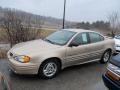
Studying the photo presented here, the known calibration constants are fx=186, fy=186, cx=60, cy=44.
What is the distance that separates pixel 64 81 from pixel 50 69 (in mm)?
547

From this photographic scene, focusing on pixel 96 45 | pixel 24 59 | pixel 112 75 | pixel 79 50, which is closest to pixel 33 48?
pixel 24 59

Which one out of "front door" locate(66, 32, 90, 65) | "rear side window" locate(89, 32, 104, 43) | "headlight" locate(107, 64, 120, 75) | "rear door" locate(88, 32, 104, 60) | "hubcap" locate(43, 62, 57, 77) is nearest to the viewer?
"headlight" locate(107, 64, 120, 75)

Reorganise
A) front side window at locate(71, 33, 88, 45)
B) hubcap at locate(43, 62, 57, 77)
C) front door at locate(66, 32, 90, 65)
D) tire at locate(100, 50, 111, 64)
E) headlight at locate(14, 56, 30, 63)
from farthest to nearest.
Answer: tire at locate(100, 50, 111, 64) → front side window at locate(71, 33, 88, 45) → front door at locate(66, 32, 90, 65) → hubcap at locate(43, 62, 57, 77) → headlight at locate(14, 56, 30, 63)

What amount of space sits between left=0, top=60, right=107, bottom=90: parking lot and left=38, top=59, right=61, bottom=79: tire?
152mm

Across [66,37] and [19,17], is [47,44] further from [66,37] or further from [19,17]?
[19,17]

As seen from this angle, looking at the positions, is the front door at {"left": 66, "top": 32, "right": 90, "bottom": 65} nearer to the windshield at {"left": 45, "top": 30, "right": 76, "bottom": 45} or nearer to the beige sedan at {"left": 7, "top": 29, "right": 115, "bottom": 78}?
the beige sedan at {"left": 7, "top": 29, "right": 115, "bottom": 78}

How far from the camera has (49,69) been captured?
5.53 m

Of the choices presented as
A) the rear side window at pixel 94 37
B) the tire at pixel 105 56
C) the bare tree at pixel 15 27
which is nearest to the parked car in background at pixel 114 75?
the rear side window at pixel 94 37

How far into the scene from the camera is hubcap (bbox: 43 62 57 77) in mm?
5454

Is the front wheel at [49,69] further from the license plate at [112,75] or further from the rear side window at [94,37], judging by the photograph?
the license plate at [112,75]

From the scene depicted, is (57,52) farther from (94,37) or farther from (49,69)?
(94,37)

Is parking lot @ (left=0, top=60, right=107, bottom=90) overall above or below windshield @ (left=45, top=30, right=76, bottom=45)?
below

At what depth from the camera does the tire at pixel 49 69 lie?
5371 mm

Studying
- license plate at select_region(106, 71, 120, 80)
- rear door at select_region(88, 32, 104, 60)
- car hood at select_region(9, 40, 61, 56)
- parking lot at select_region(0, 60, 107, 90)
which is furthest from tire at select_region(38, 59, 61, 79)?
license plate at select_region(106, 71, 120, 80)
